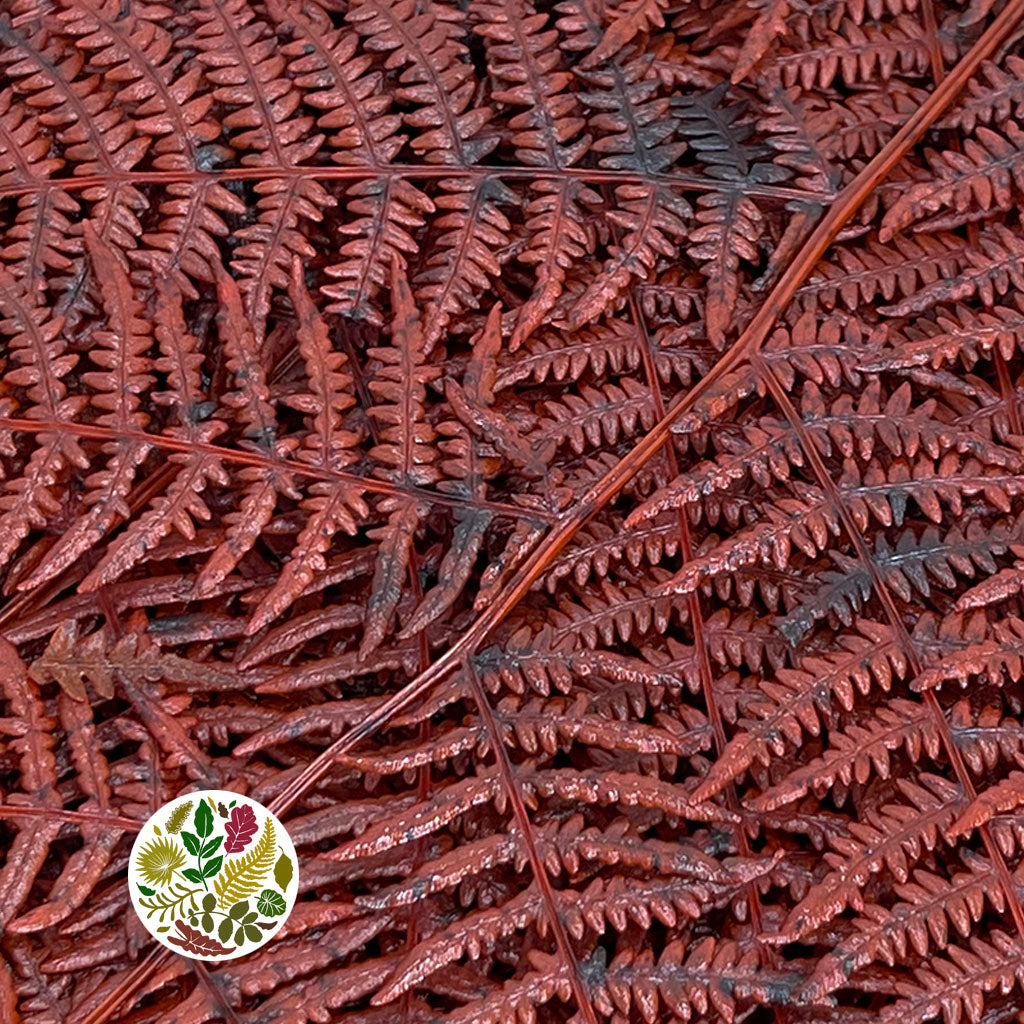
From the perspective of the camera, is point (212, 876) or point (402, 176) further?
point (402, 176)

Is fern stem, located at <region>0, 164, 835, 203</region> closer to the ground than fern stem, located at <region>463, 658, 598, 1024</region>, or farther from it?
farther from it

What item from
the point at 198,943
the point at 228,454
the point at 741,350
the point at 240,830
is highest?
the point at 741,350

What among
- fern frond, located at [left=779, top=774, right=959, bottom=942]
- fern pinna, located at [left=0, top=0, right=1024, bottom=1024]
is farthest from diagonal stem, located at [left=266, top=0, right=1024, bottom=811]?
fern frond, located at [left=779, top=774, right=959, bottom=942]

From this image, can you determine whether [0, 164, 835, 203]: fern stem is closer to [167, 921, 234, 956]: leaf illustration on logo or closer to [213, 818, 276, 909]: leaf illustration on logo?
[213, 818, 276, 909]: leaf illustration on logo

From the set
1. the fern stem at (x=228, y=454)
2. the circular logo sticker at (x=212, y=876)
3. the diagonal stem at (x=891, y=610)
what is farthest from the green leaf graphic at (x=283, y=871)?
the diagonal stem at (x=891, y=610)

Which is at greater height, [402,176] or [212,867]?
[402,176]

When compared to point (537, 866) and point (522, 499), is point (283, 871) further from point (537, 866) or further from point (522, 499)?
point (522, 499)

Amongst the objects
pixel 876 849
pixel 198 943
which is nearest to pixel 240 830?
pixel 198 943

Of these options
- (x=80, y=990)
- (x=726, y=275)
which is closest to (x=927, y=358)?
(x=726, y=275)
